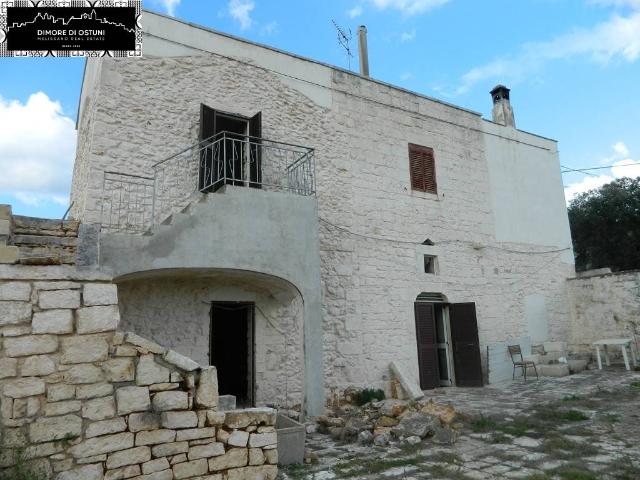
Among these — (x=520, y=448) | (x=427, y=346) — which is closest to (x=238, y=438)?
(x=520, y=448)

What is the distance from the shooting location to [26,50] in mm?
6270

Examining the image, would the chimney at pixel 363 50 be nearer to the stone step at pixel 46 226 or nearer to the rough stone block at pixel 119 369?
the stone step at pixel 46 226

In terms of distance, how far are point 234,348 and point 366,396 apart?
8.00ft

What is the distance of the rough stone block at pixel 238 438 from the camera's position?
3.94m

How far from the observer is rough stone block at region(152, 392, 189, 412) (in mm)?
3713

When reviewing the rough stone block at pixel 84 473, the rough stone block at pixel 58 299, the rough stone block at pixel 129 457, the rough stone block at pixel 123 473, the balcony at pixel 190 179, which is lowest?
the rough stone block at pixel 123 473

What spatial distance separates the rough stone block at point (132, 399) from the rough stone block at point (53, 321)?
0.65 meters

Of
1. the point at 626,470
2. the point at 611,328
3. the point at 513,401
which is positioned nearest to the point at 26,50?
the point at 626,470

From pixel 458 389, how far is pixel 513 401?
1.59 m

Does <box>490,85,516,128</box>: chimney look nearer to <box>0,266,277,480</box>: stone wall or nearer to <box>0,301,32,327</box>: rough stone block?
<box>0,266,277,480</box>: stone wall

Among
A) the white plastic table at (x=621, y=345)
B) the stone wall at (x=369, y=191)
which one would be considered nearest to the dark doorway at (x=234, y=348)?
the stone wall at (x=369, y=191)

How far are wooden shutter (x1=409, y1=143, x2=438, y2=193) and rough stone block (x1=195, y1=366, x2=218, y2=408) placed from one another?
6.90m

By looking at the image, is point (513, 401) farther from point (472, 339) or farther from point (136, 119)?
point (136, 119)

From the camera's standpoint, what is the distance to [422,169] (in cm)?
1001
